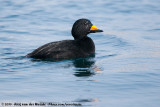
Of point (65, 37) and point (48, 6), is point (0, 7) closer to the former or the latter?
point (48, 6)

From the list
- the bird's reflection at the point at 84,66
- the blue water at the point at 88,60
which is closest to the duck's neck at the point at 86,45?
the bird's reflection at the point at 84,66

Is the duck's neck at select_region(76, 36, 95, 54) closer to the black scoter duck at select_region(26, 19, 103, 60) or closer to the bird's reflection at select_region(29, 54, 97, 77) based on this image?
the black scoter duck at select_region(26, 19, 103, 60)

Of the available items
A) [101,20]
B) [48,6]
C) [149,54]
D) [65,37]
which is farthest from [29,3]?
[149,54]

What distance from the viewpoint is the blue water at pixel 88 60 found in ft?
22.2

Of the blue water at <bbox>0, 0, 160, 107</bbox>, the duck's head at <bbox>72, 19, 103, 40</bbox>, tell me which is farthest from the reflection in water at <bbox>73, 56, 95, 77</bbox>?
the duck's head at <bbox>72, 19, 103, 40</bbox>

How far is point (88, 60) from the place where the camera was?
9.59 metres

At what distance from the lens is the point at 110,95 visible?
672cm

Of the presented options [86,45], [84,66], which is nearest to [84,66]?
[84,66]

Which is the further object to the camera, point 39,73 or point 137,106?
point 39,73

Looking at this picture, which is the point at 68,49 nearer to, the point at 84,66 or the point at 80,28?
the point at 84,66

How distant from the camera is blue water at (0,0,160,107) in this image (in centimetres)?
675

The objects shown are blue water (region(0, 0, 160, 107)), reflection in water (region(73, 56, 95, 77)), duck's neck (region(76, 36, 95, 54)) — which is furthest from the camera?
duck's neck (region(76, 36, 95, 54))

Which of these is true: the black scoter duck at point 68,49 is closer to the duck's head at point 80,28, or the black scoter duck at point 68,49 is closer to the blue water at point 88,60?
the duck's head at point 80,28

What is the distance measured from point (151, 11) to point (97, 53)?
6.33 meters
